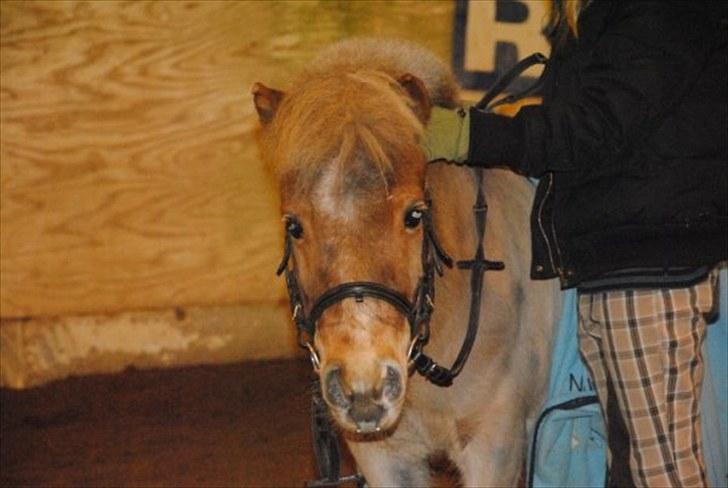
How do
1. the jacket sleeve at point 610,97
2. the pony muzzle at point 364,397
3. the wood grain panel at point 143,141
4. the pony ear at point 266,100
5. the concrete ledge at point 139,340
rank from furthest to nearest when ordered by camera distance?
1. the concrete ledge at point 139,340
2. the wood grain panel at point 143,141
3. the pony ear at point 266,100
4. the jacket sleeve at point 610,97
5. the pony muzzle at point 364,397

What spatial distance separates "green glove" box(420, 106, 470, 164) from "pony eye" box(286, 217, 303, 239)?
1.03 feet

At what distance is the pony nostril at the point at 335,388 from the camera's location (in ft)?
6.50

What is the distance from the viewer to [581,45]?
226 centimetres

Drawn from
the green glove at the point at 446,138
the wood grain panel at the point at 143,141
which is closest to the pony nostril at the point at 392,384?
the green glove at the point at 446,138

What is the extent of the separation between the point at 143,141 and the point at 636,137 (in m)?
3.00

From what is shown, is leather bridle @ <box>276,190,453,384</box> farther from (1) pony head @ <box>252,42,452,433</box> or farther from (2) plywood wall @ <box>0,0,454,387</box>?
(2) plywood wall @ <box>0,0,454,387</box>

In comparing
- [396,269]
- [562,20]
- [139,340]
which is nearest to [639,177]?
[562,20]

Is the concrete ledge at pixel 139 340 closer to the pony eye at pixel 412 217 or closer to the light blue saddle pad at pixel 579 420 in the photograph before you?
the light blue saddle pad at pixel 579 420

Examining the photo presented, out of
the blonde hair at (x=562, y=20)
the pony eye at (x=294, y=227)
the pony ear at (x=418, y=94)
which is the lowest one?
the pony eye at (x=294, y=227)

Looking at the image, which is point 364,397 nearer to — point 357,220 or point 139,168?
point 357,220

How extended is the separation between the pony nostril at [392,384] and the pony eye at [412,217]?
1.04 ft

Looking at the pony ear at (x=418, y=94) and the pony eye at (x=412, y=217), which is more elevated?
the pony ear at (x=418, y=94)

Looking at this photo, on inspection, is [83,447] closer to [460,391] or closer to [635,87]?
[460,391]

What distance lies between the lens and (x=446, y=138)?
2.20m
